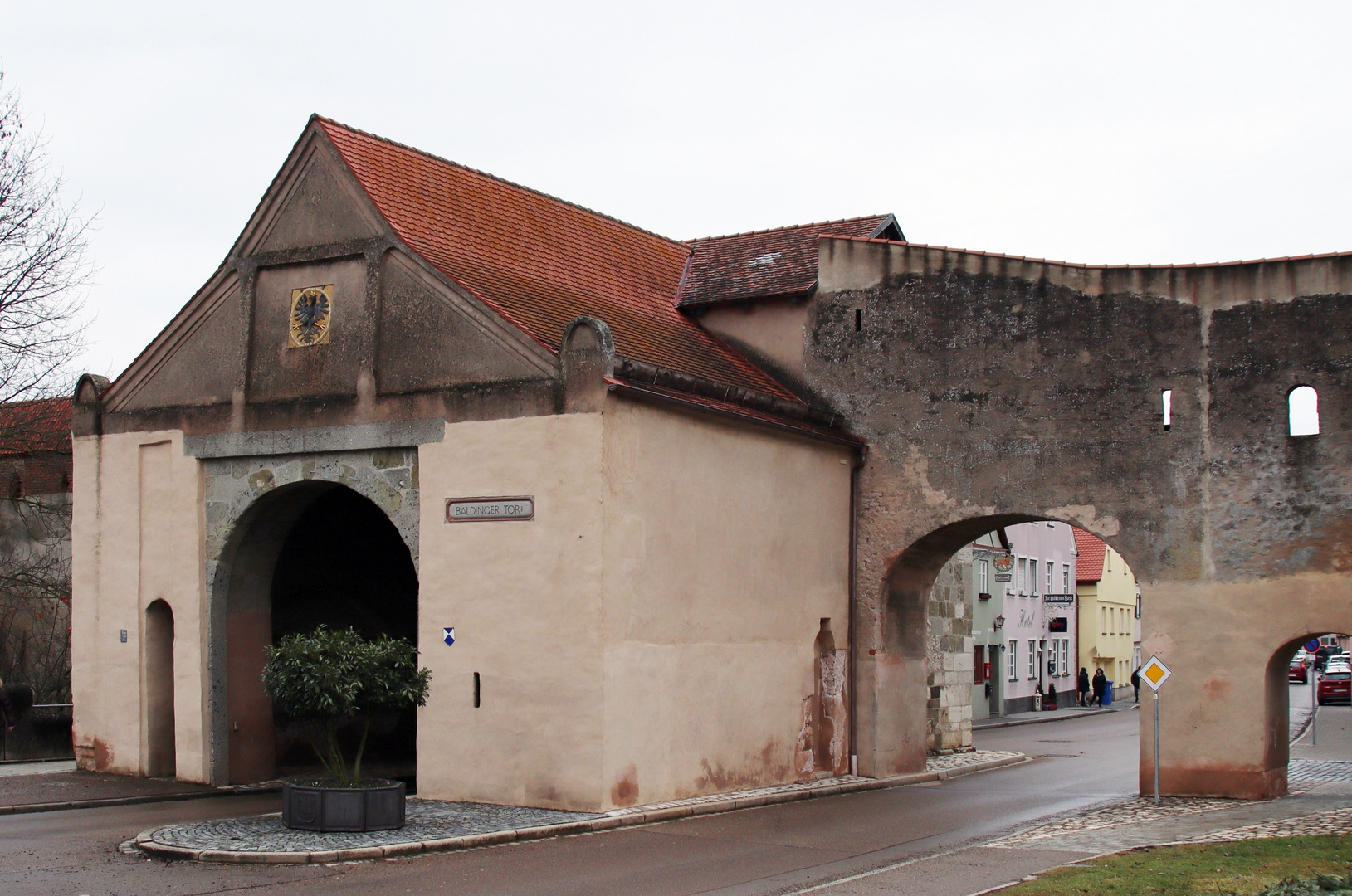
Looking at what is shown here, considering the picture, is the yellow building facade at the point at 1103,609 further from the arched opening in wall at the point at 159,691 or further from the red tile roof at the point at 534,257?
the arched opening in wall at the point at 159,691

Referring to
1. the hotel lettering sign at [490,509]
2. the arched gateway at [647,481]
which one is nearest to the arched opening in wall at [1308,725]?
the arched gateway at [647,481]

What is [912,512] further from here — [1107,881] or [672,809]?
[1107,881]

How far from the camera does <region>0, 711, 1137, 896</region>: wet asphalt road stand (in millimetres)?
12047

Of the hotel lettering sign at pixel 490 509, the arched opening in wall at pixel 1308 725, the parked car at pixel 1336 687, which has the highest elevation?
the hotel lettering sign at pixel 490 509

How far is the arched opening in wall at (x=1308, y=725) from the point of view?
18.8 meters

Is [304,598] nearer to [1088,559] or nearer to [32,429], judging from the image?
[32,429]

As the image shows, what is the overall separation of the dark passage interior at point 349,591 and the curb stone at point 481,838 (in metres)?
6.04

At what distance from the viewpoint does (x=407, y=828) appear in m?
14.8

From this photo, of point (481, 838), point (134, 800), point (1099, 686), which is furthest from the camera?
point (1099, 686)

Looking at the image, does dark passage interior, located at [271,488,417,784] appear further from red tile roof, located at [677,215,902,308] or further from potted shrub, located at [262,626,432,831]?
red tile roof, located at [677,215,902,308]

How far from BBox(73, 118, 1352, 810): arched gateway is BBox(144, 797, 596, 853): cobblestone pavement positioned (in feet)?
1.90

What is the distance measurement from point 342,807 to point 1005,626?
35181 millimetres

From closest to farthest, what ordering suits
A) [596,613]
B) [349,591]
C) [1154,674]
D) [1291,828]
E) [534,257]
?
[1291,828] < [596,613] < [1154,674] < [534,257] < [349,591]

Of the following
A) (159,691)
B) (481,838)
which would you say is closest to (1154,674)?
(481,838)
